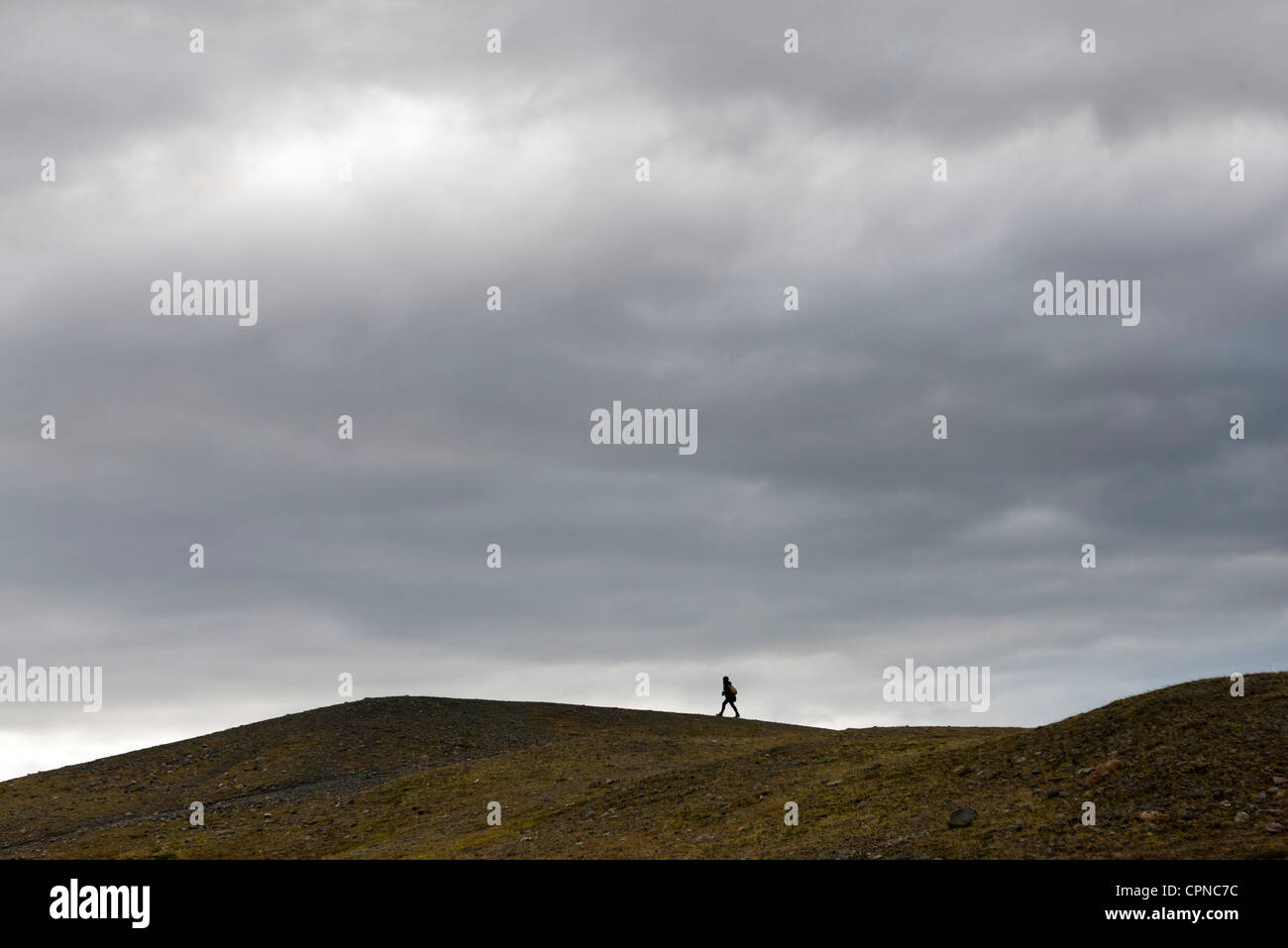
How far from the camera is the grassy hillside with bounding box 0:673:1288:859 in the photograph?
80.8 ft

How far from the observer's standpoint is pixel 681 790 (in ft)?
113

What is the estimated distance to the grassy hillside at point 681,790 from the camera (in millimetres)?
24625
